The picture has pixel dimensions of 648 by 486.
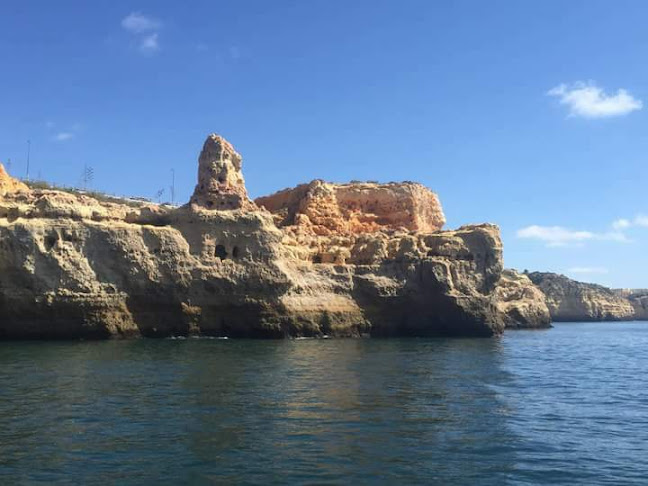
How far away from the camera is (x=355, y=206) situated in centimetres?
6838

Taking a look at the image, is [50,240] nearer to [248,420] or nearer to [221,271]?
[221,271]

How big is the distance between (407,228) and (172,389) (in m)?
47.9

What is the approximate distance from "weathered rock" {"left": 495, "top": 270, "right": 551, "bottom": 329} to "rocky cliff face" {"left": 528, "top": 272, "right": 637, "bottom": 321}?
41347 millimetres

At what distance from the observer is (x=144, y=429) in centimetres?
1598

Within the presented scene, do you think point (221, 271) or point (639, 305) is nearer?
point (221, 271)

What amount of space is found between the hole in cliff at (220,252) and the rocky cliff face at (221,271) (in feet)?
0.42

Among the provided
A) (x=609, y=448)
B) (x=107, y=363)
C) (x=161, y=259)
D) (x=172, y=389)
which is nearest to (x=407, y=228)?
(x=161, y=259)

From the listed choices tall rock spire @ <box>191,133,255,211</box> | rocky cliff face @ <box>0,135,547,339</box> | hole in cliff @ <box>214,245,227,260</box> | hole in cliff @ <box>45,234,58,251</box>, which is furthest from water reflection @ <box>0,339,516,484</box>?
tall rock spire @ <box>191,133,255,211</box>

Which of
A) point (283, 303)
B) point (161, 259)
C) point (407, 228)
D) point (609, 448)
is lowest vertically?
point (609, 448)

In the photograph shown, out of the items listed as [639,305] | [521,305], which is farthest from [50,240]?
[639,305]

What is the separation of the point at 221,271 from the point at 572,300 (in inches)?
4197

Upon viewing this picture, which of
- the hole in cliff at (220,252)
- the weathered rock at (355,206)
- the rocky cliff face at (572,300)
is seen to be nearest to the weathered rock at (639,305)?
the rocky cliff face at (572,300)

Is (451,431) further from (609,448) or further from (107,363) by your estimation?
(107,363)

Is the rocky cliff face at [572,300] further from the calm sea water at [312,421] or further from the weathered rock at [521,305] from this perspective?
the calm sea water at [312,421]
